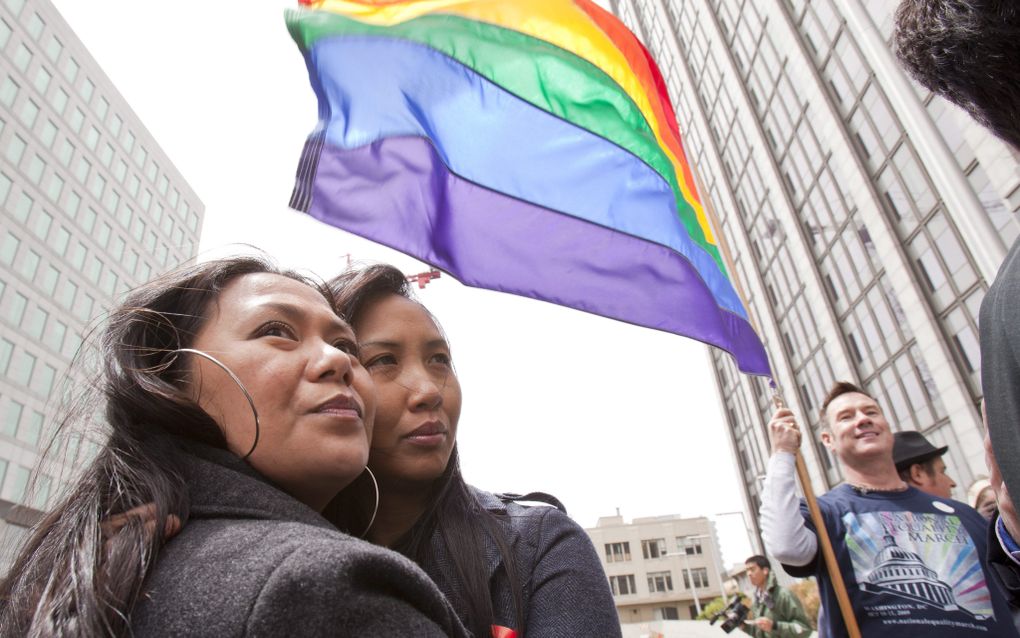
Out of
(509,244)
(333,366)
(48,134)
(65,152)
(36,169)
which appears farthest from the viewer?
(65,152)

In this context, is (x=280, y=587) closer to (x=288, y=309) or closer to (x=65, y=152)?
(x=288, y=309)

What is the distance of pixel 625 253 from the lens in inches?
137

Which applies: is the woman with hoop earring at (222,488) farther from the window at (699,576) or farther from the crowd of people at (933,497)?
the window at (699,576)

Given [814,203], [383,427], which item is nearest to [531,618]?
[383,427]

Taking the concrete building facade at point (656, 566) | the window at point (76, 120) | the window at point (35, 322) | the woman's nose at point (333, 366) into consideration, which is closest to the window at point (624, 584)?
the concrete building facade at point (656, 566)

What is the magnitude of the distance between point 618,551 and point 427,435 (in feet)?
262

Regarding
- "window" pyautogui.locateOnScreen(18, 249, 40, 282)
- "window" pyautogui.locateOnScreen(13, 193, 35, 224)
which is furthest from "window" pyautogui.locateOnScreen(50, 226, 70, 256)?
"window" pyautogui.locateOnScreen(13, 193, 35, 224)

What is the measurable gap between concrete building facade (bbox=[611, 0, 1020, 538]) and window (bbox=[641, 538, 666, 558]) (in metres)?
39.9

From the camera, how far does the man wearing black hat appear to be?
435cm

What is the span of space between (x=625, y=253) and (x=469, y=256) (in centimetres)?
86

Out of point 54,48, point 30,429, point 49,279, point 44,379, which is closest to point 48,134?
point 54,48

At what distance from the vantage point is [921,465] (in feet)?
14.6

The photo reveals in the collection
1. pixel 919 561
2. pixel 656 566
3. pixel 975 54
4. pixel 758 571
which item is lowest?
pixel 919 561

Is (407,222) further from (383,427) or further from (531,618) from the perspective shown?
(531,618)
